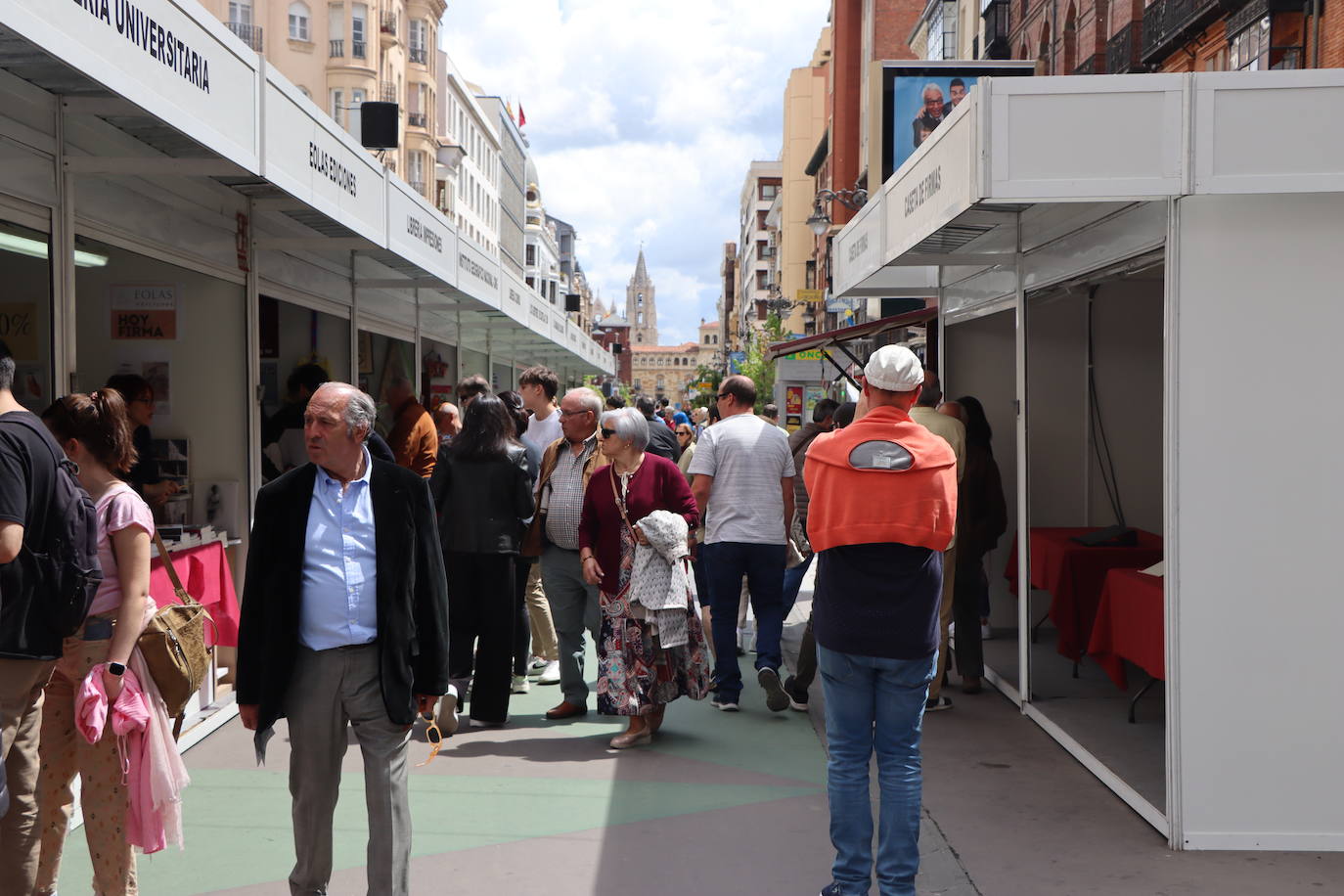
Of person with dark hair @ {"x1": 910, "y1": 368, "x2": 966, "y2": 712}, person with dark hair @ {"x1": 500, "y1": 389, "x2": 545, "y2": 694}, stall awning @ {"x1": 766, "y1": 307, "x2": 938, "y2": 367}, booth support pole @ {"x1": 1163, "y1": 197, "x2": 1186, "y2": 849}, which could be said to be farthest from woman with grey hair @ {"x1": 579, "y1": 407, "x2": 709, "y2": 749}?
stall awning @ {"x1": 766, "y1": 307, "x2": 938, "y2": 367}

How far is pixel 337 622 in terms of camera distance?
13.0 ft

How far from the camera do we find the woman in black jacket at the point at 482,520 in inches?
282

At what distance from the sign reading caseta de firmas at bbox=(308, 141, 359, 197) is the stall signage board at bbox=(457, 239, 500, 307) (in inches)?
153

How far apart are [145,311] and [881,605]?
550 centimetres

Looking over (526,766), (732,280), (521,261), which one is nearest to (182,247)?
(526,766)

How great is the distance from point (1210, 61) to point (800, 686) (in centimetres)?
1609

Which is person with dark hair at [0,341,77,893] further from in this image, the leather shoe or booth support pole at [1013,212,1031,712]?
booth support pole at [1013,212,1031,712]

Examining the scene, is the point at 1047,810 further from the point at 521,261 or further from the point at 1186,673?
the point at 521,261

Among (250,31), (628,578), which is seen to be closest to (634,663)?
(628,578)

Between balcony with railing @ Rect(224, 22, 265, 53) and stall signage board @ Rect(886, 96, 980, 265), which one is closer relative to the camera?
stall signage board @ Rect(886, 96, 980, 265)

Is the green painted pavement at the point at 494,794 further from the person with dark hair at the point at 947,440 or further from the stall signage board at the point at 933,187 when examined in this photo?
the stall signage board at the point at 933,187

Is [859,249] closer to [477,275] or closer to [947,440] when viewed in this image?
[947,440]

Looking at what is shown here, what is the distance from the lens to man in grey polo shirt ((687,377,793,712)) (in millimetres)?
7594

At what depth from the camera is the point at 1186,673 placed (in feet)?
17.0
